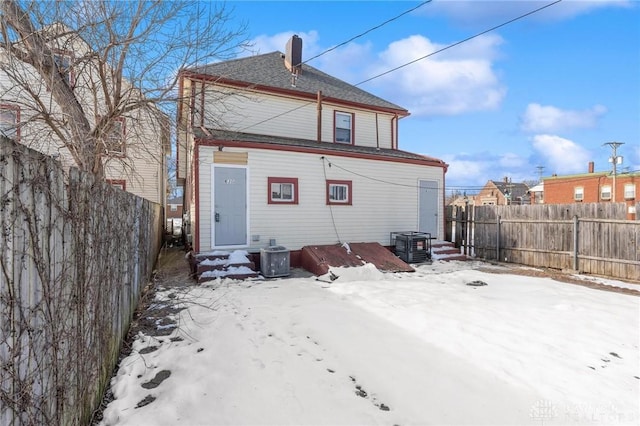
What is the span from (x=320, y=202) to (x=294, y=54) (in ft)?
25.0

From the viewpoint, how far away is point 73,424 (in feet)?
7.60

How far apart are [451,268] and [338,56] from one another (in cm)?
750

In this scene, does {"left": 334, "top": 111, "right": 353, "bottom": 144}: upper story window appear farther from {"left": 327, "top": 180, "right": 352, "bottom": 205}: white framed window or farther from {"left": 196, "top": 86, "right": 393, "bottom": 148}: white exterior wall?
{"left": 327, "top": 180, "right": 352, "bottom": 205}: white framed window

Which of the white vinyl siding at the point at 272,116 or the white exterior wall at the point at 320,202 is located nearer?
the white exterior wall at the point at 320,202

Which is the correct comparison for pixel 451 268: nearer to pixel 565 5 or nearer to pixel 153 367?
pixel 565 5

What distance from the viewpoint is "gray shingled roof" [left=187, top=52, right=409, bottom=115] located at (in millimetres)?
12547

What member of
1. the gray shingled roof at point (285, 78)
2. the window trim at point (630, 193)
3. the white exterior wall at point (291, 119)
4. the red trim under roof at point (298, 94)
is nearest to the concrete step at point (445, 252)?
the white exterior wall at point (291, 119)

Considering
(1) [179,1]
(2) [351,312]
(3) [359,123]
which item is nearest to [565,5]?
(2) [351,312]

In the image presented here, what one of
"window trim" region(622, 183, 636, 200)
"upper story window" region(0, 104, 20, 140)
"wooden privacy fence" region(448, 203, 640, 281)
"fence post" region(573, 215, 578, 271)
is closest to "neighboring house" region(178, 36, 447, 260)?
"wooden privacy fence" region(448, 203, 640, 281)

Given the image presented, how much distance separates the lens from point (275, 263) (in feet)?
29.0

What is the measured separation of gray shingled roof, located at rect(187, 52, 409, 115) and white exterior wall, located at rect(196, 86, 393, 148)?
469 mm

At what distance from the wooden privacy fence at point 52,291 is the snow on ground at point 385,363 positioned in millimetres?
699

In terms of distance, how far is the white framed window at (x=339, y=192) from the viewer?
1088cm

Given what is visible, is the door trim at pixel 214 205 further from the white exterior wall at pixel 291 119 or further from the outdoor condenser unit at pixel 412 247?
the outdoor condenser unit at pixel 412 247
